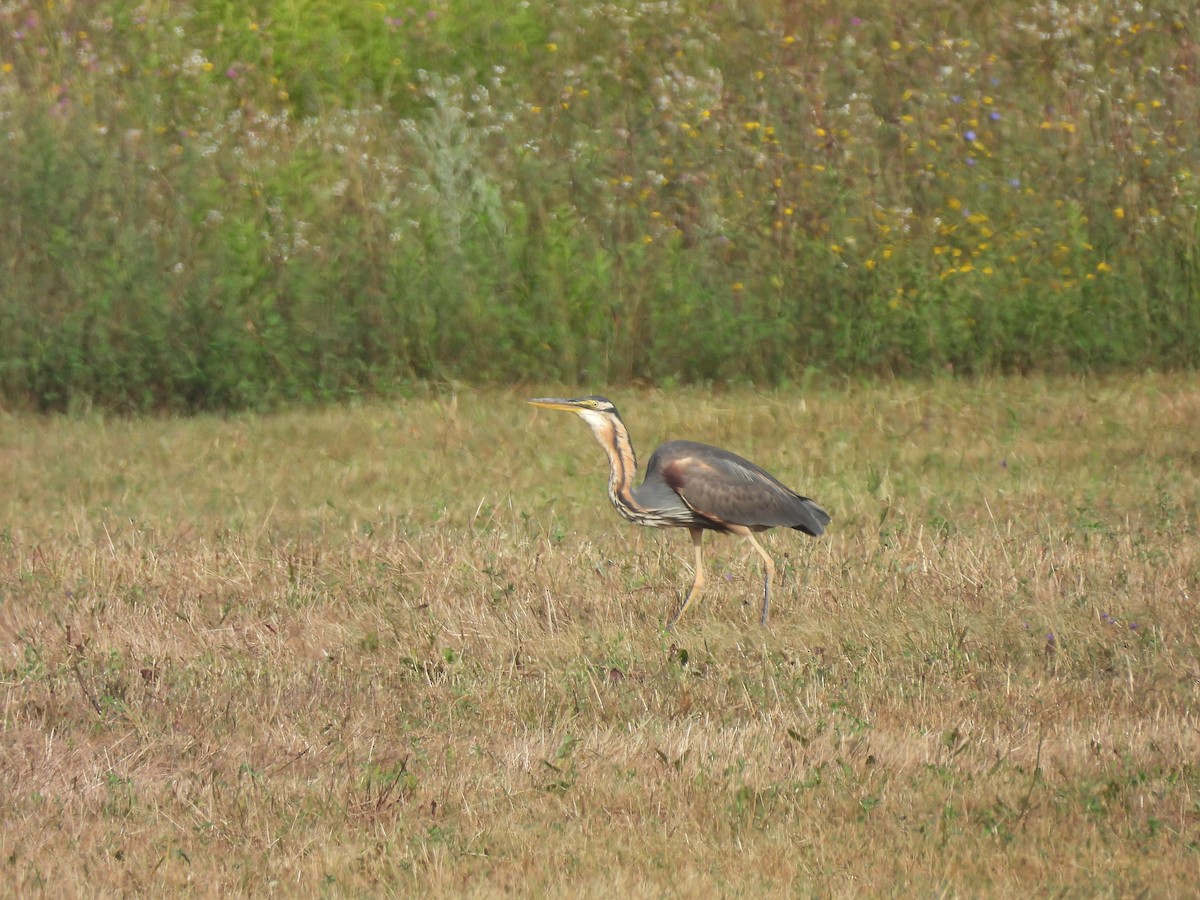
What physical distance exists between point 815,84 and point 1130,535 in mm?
6932

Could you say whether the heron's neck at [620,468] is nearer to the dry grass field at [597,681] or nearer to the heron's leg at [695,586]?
the heron's leg at [695,586]

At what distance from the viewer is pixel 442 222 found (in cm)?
1334

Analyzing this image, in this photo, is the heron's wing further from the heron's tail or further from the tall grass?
the tall grass

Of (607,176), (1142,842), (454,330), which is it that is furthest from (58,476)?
(1142,842)

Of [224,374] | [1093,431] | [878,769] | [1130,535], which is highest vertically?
[878,769]

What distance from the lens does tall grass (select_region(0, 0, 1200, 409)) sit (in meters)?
12.6

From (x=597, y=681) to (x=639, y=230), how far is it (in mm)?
7651

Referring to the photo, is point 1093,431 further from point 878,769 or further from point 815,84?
point 878,769

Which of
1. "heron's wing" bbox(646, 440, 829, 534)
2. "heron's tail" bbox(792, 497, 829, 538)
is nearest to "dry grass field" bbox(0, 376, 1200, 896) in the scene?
"heron's tail" bbox(792, 497, 829, 538)

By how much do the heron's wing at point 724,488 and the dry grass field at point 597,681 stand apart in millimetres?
352

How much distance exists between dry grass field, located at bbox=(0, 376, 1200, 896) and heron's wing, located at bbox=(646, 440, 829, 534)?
352 millimetres

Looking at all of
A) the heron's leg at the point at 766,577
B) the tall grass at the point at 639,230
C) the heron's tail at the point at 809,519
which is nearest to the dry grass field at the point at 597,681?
the heron's leg at the point at 766,577

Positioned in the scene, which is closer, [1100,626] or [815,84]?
[1100,626]

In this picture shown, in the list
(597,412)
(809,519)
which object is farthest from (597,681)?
(809,519)
